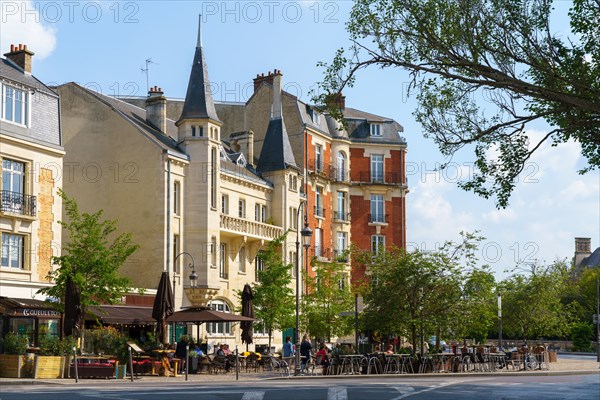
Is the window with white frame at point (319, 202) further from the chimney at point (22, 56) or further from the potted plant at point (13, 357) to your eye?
the potted plant at point (13, 357)

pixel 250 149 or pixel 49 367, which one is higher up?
pixel 250 149

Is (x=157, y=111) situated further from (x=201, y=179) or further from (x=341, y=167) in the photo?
(x=341, y=167)

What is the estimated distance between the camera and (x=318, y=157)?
5875 centimetres

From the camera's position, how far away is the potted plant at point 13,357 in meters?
28.8

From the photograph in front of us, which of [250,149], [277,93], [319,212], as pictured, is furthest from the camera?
[319,212]

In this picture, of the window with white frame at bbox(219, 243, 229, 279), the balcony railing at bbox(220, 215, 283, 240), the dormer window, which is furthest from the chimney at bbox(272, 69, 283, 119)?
the window with white frame at bbox(219, 243, 229, 279)

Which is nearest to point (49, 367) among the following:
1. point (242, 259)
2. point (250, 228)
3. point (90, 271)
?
point (90, 271)

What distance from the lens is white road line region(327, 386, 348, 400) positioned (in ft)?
62.2

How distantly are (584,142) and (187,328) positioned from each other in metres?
25.1

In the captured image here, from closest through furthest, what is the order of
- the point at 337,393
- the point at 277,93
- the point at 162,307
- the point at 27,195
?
the point at 337,393 < the point at 162,307 < the point at 27,195 < the point at 277,93

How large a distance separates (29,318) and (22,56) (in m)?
10.5

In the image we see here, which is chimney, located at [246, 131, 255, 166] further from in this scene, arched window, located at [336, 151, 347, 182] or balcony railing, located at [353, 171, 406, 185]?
balcony railing, located at [353, 171, 406, 185]

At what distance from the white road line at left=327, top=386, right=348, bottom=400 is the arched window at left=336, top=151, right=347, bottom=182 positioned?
39.0 meters

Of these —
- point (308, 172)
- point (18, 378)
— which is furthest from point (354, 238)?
point (18, 378)
